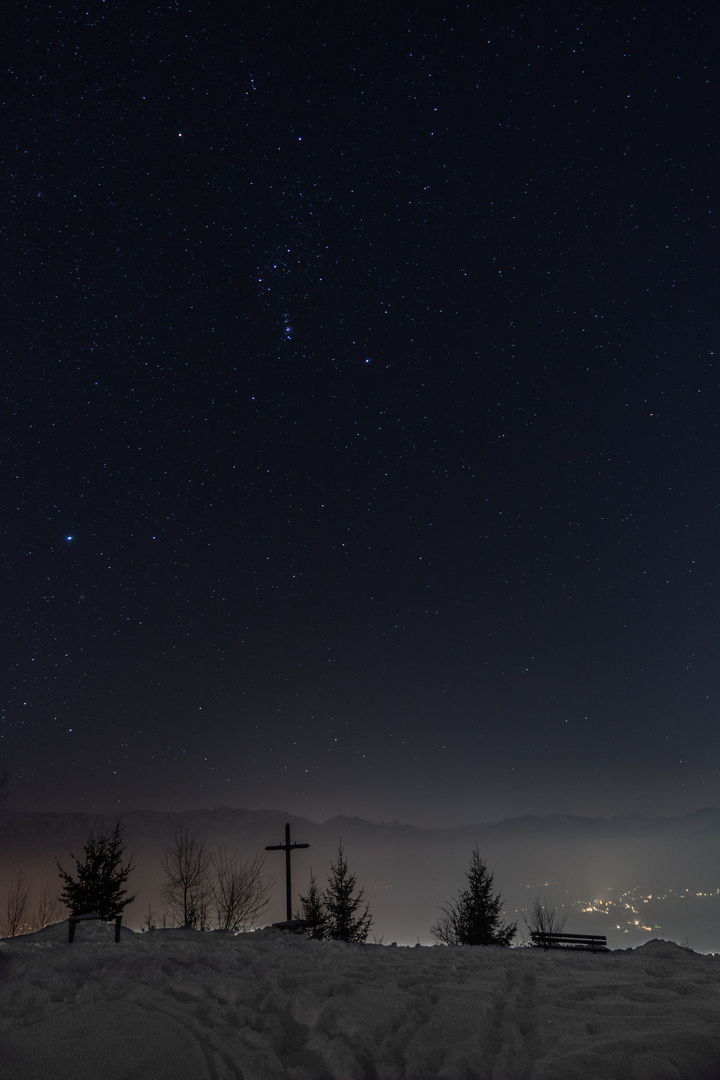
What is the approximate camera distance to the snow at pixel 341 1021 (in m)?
3.86

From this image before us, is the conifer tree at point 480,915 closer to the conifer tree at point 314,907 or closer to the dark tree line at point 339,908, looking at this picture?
the dark tree line at point 339,908

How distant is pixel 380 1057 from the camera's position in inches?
161

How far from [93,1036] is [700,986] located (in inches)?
247

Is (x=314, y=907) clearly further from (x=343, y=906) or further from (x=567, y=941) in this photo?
(x=567, y=941)

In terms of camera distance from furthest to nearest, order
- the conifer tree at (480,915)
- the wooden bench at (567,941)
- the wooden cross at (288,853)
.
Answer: the conifer tree at (480,915) < the wooden cross at (288,853) < the wooden bench at (567,941)

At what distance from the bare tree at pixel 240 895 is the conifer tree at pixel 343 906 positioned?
4.19m

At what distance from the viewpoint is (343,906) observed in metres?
32.6

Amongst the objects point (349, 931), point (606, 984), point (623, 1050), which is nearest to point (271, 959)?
point (606, 984)

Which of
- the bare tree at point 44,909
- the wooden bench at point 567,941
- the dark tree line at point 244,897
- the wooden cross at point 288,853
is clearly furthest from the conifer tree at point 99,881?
the wooden bench at point 567,941

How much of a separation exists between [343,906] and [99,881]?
45.5 feet

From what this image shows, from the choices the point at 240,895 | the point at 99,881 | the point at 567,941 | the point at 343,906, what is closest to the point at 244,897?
the point at 240,895

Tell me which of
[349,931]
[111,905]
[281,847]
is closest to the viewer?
[281,847]

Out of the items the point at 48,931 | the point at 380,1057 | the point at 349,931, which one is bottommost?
the point at 349,931

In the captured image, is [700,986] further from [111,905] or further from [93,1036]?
[111,905]
